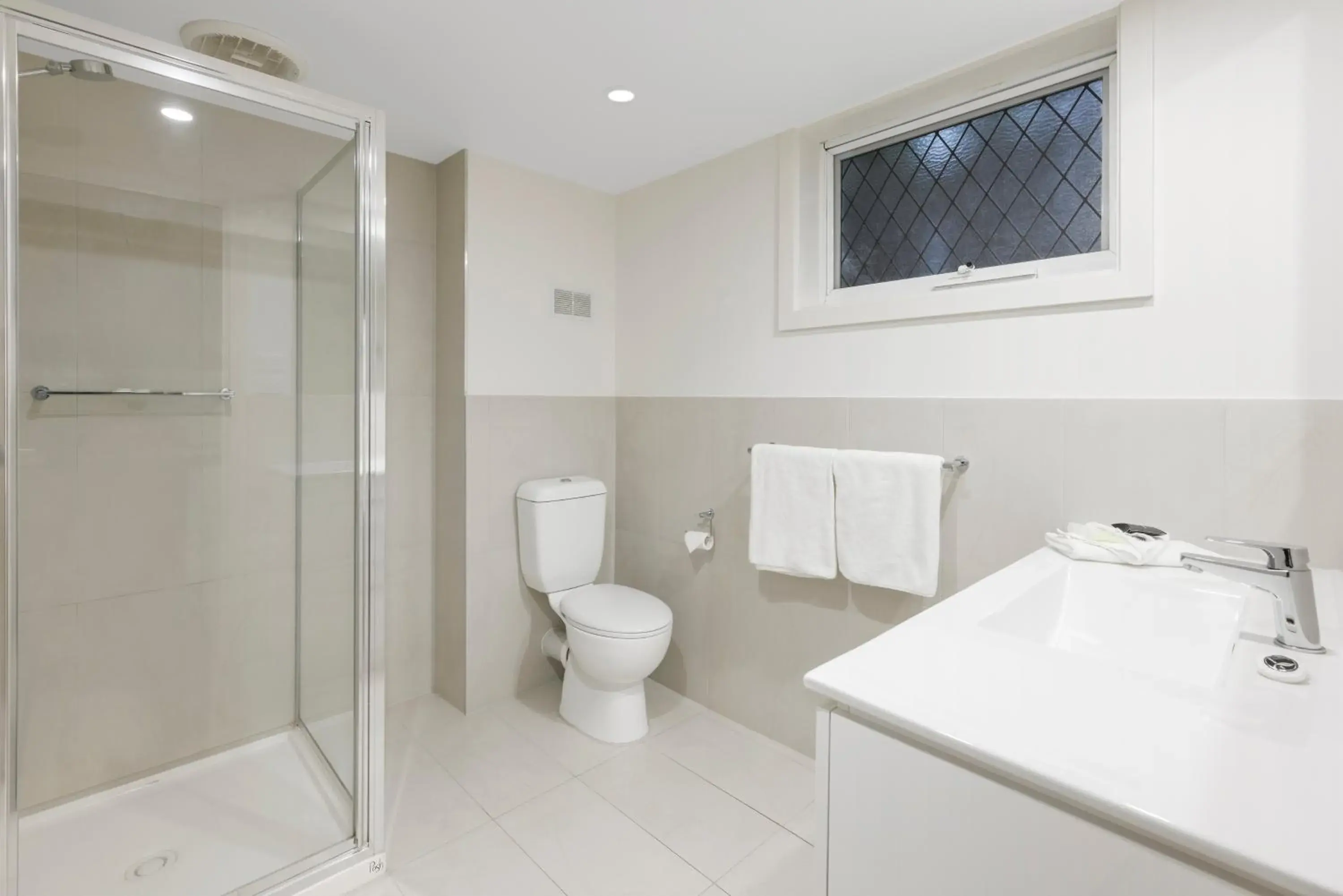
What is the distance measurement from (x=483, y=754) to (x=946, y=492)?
5.57 ft

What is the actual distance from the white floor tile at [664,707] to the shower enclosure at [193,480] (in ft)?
3.28

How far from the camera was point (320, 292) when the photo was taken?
174 centimetres

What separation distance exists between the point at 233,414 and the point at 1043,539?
2.28 m

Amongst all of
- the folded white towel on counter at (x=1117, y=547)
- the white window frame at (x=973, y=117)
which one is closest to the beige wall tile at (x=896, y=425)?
the white window frame at (x=973, y=117)

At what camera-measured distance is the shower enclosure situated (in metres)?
1.41

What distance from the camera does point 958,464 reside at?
5.57 ft

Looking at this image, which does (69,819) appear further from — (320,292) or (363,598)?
(320,292)

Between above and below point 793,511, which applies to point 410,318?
above

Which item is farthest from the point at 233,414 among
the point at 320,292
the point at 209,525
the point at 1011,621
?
the point at 1011,621

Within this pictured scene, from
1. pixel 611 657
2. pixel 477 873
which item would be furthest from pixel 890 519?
pixel 477 873

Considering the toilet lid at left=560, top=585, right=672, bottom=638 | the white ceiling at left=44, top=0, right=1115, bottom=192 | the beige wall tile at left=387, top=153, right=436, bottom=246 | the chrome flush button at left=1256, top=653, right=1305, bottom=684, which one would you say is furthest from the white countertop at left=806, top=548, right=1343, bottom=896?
the beige wall tile at left=387, top=153, right=436, bottom=246

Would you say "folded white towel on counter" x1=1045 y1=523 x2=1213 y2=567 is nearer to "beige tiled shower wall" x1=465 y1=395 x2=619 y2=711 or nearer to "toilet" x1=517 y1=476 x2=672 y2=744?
"toilet" x1=517 y1=476 x2=672 y2=744

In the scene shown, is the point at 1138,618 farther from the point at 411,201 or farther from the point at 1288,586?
the point at 411,201

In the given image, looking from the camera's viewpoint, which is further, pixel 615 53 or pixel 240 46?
pixel 615 53
